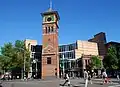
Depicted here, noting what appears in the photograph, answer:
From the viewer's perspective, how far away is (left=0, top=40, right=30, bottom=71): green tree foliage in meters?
76.2

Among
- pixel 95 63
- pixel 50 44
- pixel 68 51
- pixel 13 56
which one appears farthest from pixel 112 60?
pixel 68 51

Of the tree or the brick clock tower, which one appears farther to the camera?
the tree

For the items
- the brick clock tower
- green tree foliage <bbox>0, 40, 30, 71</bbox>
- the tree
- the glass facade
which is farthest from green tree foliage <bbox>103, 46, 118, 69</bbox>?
the glass facade

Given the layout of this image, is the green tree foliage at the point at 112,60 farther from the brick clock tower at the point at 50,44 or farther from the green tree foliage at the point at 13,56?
the green tree foliage at the point at 13,56

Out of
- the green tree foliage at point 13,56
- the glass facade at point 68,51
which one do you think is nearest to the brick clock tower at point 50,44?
the green tree foliage at point 13,56

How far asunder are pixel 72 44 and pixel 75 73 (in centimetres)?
1581

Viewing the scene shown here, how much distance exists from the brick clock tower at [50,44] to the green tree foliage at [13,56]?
6.07 m

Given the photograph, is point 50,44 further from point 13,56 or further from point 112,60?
point 112,60

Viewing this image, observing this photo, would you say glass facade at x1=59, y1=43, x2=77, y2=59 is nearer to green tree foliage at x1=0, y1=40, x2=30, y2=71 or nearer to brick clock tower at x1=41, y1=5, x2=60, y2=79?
brick clock tower at x1=41, y1=5, x2=60, y2=79

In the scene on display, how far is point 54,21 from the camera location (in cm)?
8244

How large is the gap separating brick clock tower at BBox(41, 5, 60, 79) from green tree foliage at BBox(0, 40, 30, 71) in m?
6.07

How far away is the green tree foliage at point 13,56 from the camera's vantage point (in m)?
76.2

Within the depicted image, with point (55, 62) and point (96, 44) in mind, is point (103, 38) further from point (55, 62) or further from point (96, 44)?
point (55, 62)

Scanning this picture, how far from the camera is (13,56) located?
257 ft
